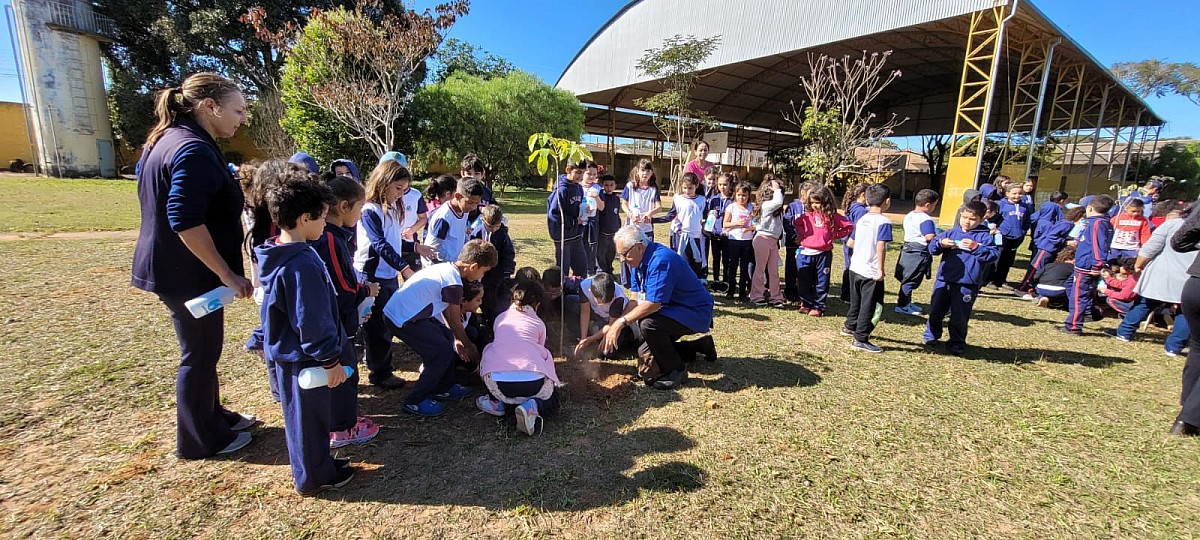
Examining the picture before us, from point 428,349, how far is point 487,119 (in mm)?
19449

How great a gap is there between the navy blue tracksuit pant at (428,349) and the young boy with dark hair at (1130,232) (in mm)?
7466

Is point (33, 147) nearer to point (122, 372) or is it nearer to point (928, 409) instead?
point (122, 372)

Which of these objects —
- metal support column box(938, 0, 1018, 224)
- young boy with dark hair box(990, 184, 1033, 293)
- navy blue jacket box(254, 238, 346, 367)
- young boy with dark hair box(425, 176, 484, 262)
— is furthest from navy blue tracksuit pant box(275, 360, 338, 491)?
metal support column box(938, 0, 1018, 224)

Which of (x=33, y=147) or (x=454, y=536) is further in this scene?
(x=33, y=147)

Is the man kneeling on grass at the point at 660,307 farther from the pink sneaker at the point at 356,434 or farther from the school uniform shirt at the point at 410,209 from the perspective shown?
the school uniform shirt at the point at 410,209

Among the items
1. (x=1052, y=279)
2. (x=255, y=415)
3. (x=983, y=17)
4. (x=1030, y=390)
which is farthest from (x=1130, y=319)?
(x=983, y=17)

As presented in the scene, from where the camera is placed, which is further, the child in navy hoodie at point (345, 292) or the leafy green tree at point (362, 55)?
the leafy green tree at point (362, 55)

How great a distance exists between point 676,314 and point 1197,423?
353 cm

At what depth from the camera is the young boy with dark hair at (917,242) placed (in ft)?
15.6

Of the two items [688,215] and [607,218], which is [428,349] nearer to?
[607,218]

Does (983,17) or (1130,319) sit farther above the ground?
(983,17)

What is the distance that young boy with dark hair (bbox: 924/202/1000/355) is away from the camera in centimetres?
453

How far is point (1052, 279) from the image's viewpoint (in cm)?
666

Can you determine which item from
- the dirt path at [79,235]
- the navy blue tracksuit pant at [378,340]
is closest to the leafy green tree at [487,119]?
the dirt path at [79,235]
